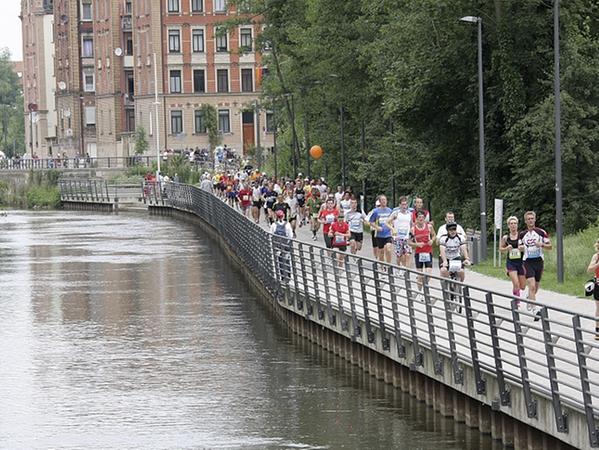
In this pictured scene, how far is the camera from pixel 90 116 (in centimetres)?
15475

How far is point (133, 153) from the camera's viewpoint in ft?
459

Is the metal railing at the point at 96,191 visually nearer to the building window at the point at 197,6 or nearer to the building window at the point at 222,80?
the building window at the point at 222,80

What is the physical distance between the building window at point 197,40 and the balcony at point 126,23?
8.01 meters

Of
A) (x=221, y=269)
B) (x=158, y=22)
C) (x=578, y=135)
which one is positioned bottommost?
(x=221, y=269)

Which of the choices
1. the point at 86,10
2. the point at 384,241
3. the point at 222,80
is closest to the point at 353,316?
the point at 384,241

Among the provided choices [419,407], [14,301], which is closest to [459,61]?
[14,301]

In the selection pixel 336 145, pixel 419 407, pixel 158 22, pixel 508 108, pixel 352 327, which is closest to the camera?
pixel 419 407

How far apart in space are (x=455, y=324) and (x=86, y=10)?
13425cm

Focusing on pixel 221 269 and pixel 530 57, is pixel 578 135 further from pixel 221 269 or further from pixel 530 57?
pixel 221 269

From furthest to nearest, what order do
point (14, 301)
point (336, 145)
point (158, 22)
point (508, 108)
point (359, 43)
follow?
point (158, 22) → point (336, 145) → point (359, 43) → point (508, 108) → point (14, 301)

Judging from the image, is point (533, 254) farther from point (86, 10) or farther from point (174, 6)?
point (86, 10)

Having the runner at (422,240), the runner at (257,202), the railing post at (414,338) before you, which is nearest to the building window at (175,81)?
the runner at (257,202)

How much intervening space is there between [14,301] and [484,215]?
12.7 meters

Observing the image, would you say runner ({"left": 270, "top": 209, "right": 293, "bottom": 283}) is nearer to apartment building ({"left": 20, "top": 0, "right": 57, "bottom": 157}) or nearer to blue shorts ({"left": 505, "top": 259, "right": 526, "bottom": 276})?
blue shorts ({"left": 505, "top": 259, "right": 526, "bottom": 276})
